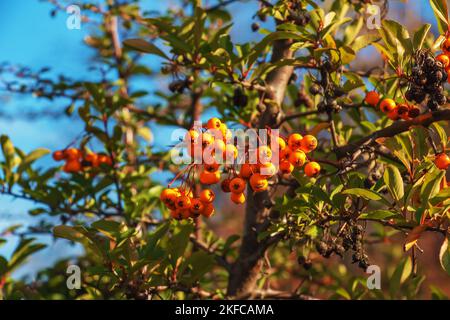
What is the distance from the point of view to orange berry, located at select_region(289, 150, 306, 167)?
1818mm

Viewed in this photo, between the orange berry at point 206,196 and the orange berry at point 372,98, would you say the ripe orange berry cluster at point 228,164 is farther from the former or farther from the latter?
the orange berry at point 372,98

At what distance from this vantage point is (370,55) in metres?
13.6

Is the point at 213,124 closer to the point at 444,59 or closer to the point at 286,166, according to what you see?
the point at 286,166

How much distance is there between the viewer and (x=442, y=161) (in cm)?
187

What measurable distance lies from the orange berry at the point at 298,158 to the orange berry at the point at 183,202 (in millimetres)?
402

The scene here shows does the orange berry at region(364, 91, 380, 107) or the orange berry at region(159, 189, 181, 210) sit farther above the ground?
the orange berry at region(364, 91, 380, 107)

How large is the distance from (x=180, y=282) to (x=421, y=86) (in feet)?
4.35

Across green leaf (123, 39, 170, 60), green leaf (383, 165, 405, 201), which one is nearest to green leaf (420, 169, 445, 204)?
green leaf (383, 165, 405, 201)

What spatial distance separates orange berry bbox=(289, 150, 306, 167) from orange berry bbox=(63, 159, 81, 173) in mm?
1567

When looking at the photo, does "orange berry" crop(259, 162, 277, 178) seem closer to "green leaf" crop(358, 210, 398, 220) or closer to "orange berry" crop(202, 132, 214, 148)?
"orange berry" crop(202, 132, 214, 148)

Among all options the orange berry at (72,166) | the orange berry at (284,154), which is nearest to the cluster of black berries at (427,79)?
the orange berry at (284,154)

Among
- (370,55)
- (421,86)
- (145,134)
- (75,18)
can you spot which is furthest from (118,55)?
(370,55)
